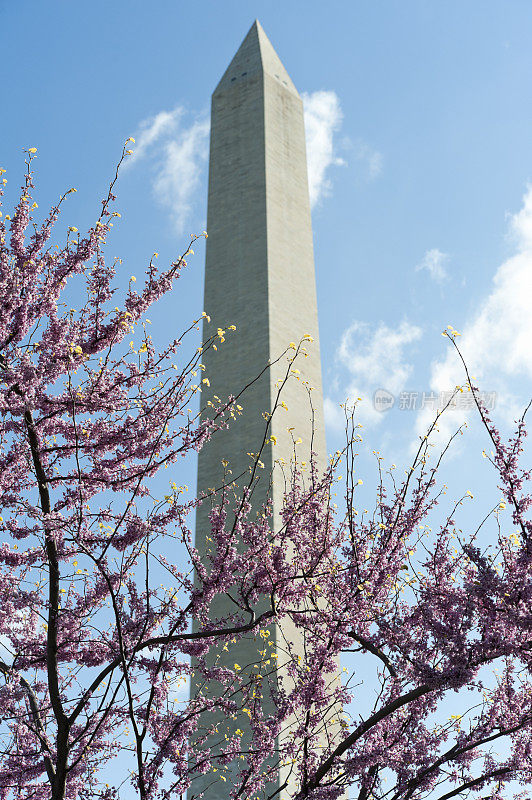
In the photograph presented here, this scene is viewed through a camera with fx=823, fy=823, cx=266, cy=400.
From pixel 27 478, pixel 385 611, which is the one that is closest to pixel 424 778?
pixel 385 611

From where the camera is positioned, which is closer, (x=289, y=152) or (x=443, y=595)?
(x=443, y=595)

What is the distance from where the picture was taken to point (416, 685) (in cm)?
634

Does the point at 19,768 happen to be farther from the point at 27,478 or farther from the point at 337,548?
the point at 337,548

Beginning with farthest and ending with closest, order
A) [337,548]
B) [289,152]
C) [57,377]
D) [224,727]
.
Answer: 1. [289,152]
2. [224,727]
3. [337,548]
4. [57,377]

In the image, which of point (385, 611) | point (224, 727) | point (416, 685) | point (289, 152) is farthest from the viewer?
point (289, 152)

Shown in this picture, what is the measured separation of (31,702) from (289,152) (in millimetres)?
19666

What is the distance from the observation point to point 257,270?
20.8 meters

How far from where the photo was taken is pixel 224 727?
16.4m

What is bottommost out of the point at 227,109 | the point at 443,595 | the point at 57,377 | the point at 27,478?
the point at 443,595

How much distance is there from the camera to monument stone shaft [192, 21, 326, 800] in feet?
61.6

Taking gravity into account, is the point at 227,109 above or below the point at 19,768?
above

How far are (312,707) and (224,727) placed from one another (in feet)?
34.7

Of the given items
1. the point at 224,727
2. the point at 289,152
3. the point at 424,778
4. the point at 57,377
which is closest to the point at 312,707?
the point at 424,778

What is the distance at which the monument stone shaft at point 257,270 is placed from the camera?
61.6 ft
